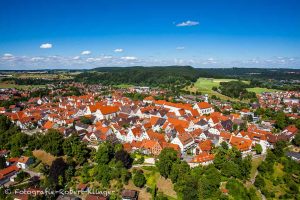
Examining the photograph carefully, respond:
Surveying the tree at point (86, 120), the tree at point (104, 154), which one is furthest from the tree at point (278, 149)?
the tree at point (86, 120)

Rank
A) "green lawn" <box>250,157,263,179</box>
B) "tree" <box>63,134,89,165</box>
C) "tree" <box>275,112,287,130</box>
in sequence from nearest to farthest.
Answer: "green lawn" <box>250,157,263,179</box>, "tree" <box>63,134,89,165</box>, "tree" <box>275,112,287,130</box>

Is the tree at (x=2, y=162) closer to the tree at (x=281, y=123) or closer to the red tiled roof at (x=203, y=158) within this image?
the red tiled roof at (x=203, y=158)

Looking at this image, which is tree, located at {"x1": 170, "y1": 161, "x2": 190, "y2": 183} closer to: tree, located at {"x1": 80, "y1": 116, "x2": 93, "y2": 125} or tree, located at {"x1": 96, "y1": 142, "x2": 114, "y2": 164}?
tree, located at {"x1": 96, "y1": 142, "x2": 114, "y2": 164}

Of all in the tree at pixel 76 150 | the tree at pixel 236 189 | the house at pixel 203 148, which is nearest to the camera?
the tree at pixel 236 189

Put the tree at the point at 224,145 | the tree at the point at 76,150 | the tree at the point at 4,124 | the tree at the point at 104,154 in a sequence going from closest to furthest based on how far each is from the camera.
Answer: the tree at the point at 104,154, the tree at the point at 76,150, the tree at the point at 224,145, the tree at the point at 4,124

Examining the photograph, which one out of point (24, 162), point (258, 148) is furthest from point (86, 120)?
point (258, 148)

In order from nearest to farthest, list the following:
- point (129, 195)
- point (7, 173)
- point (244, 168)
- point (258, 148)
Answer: point (129, 195) < point (244, 168) < point (7, 173) < point (258, 148)

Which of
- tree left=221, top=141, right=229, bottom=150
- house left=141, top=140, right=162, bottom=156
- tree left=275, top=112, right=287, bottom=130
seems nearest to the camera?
house left=141, top=140, right=162, bottom=156

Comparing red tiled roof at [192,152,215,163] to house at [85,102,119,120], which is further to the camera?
house at [85,102,119,120]

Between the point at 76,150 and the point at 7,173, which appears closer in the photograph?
the point at 7,173

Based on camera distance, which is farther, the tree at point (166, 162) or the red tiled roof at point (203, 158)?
the red tiled roof at point (203, 158)

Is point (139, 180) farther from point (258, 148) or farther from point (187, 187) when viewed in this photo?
point (258, 148)

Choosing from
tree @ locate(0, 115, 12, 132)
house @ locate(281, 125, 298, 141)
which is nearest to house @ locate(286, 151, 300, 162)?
house @ locate(281, 125, 298, 141)
